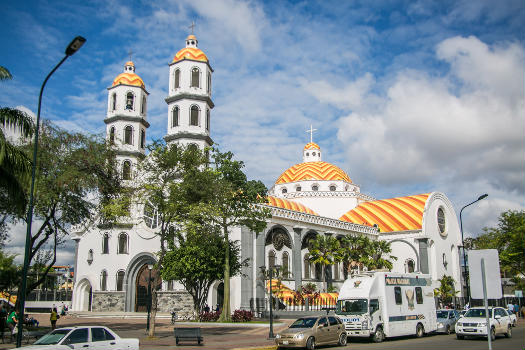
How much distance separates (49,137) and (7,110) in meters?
6.39

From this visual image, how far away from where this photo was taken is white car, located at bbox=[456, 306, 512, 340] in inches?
803

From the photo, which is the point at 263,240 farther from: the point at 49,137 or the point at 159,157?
the point at 49,137

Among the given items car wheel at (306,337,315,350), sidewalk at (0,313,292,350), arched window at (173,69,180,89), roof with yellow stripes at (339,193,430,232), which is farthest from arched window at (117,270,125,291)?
car wheel at (306,337,315,350)

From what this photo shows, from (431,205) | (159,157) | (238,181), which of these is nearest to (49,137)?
(159,157)

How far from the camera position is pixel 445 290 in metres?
48.0

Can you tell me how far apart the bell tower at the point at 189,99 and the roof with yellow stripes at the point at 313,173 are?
25241mm

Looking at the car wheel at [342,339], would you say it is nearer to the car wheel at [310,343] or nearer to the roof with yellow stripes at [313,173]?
the car wheel at [310,343]

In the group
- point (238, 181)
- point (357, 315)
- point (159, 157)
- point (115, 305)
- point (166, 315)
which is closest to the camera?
point (357, 315)

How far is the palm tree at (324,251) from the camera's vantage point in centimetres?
4081

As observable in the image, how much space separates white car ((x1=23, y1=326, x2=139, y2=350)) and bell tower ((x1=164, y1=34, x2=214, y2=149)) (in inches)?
1092

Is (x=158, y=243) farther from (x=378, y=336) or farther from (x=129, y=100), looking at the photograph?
(x=378, y=336)

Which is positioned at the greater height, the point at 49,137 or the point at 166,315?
the point at 49,137

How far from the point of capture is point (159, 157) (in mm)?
22453

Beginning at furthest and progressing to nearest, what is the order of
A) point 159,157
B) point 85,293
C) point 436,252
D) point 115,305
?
point 436,252
point 85,293
point 115,305
point 159,157
